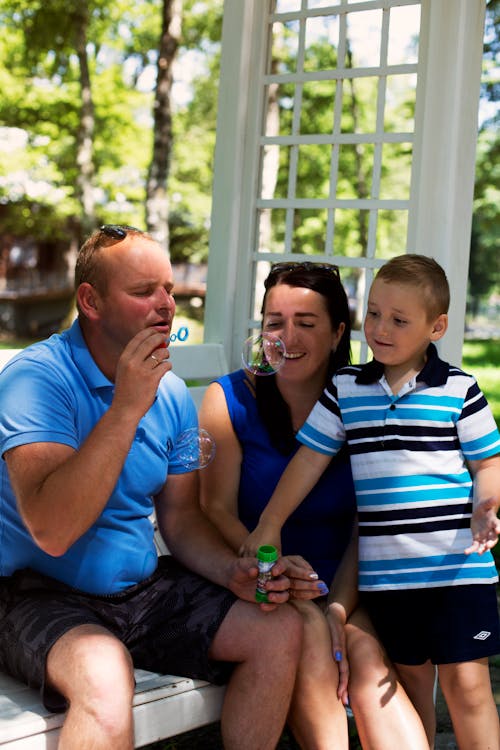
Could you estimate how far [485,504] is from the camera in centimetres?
257

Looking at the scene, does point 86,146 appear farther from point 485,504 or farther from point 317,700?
point 317,700

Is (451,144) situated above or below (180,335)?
above

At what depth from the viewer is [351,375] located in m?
2.85

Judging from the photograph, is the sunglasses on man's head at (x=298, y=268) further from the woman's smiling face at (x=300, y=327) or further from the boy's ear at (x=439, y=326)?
the boy's ear at (x=439, y=326)

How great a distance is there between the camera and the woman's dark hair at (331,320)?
3018 mm

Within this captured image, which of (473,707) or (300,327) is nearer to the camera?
(473,707)

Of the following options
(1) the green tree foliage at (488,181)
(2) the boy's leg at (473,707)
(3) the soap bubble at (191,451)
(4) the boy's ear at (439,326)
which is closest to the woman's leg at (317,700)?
(2) the boy's leg at (473,707)

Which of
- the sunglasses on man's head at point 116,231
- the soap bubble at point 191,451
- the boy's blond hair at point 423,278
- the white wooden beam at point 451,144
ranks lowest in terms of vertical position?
the soap bubble at point 191,451

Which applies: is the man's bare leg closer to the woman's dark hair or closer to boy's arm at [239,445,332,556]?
boy's arm at [239,445,332,556]

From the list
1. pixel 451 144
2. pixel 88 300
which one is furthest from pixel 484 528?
pixel 451 144

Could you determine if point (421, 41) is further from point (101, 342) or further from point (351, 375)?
point (101, 342)

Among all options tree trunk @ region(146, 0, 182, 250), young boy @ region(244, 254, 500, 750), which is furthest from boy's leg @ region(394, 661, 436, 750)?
tree trunk @ region(146, 0, 182, 250)

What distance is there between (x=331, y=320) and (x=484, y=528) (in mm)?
876

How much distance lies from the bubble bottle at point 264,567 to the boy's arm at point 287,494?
223 millimetres
